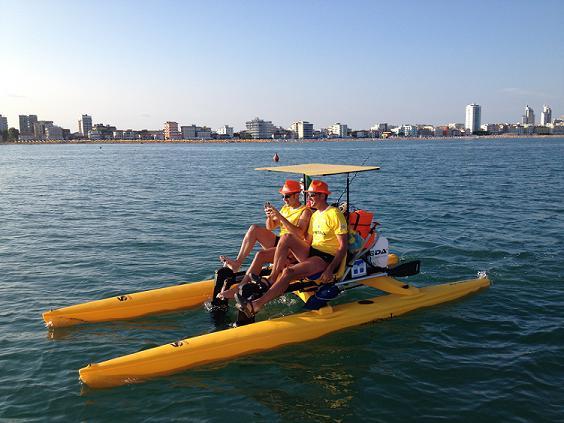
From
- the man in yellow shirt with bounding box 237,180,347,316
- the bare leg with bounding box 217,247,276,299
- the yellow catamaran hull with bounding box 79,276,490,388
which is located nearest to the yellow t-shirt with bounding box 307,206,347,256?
the man in yellow shirt with bounding box 237,180,347,316

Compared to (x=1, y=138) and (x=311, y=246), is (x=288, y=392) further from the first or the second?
(x=1, y=138)

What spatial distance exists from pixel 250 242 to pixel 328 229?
59.9 inches

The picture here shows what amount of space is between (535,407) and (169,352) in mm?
5005

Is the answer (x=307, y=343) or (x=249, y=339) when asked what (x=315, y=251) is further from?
(x=249, y=339)

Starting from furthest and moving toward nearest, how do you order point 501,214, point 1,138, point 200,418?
point 1,138, point 501,214, point 200,418

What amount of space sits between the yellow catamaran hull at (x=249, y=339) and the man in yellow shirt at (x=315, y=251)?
509 millimetres

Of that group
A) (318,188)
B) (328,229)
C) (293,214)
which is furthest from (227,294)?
(318,188)

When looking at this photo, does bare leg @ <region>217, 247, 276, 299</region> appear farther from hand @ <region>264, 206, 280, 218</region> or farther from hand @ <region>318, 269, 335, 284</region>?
hand @ <region>318, 269, 335, 284</region>

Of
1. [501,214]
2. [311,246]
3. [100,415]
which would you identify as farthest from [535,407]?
[501,214]

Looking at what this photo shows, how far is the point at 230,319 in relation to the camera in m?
8.73

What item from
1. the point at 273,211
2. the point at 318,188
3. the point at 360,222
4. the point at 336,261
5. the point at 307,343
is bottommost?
the point at 307,343

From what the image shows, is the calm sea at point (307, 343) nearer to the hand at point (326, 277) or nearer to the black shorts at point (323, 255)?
the hand at point (326, 277)

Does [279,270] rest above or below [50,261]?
above

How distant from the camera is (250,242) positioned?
28.4 feet
